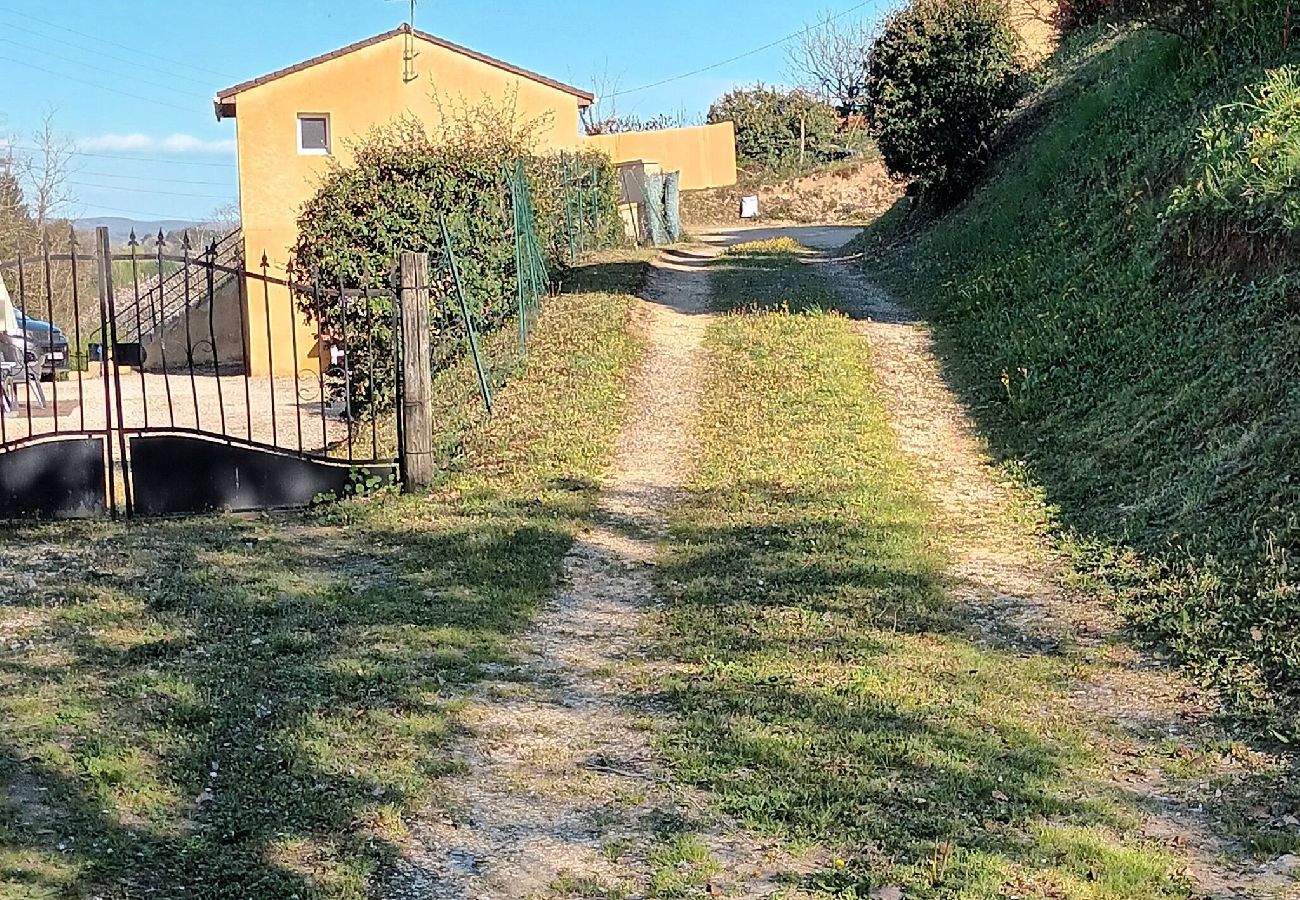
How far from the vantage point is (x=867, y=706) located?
5000mm

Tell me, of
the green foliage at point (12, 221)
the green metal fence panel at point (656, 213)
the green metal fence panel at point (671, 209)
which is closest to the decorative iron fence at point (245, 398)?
the green metal fence panel at point (656, 213)

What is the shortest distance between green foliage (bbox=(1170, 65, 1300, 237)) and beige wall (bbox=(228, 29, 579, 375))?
620 inches

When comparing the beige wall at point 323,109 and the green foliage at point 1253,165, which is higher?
the beige wall at point 323,109

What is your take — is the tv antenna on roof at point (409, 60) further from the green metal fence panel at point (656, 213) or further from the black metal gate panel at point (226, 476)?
the black metal gate panel at point (226, 476)

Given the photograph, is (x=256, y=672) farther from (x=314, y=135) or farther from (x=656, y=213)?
(x=314, y=135)

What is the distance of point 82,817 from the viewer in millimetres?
3977

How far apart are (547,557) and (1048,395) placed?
4813mm

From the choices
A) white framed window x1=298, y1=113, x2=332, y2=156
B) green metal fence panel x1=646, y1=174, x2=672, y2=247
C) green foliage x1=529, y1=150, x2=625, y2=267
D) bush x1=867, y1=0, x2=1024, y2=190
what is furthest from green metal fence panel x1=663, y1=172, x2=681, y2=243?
white framed window x1=298, y1=113, x2=332, y2=156

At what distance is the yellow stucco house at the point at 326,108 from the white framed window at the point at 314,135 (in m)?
0.02

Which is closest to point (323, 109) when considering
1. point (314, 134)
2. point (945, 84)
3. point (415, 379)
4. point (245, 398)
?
point (314, 134)

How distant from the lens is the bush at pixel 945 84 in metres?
19.8

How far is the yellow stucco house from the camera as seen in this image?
24.4 meters

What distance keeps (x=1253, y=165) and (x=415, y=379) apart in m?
6.60

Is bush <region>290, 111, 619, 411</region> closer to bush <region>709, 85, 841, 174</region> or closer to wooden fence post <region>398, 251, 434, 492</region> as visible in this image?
wooden fence post <region>398, 251, 434, 492</region>
